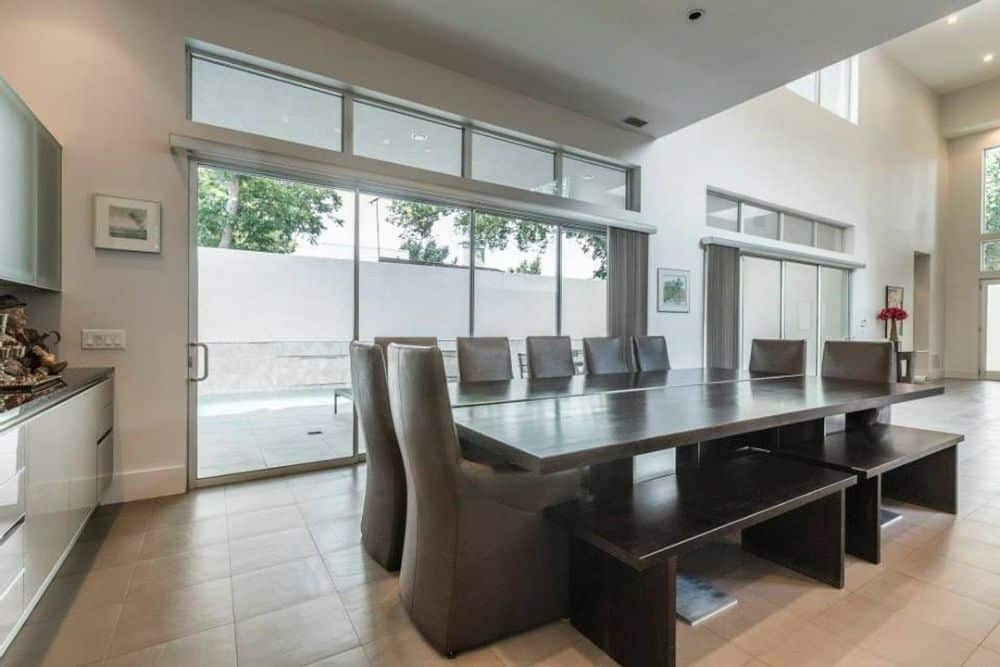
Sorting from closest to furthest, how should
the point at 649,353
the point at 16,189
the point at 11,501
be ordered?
the point at 11,501 → the point at 16,189 → the point at 649,353

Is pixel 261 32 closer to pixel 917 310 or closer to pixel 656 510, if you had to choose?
pixel 656 510

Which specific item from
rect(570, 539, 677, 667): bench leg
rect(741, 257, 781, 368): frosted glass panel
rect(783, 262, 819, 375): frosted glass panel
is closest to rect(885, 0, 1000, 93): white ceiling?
rect(783, 262, 819, 375): frosted glass panel

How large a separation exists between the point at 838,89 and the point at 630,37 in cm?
756

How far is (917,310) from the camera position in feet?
33.8

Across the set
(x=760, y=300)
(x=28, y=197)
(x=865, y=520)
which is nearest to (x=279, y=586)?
(x=28, y=197)

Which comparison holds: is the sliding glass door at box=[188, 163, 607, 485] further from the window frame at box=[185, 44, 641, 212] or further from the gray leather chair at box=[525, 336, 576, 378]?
the gray leather chair at box=[525, 336, 576, 378]

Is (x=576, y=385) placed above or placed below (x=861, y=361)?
below

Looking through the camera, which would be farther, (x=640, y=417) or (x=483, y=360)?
(x=483, y=360)

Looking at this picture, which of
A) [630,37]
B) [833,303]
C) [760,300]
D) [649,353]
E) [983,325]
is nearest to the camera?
[630,37]

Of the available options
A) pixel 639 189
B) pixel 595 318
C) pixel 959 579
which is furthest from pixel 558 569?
pixel 639 189

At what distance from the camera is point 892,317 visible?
825cm

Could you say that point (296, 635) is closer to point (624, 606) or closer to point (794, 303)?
point (624, 606)

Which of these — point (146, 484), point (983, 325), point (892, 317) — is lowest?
point (146, 484)

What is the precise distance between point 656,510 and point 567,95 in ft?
13.7
